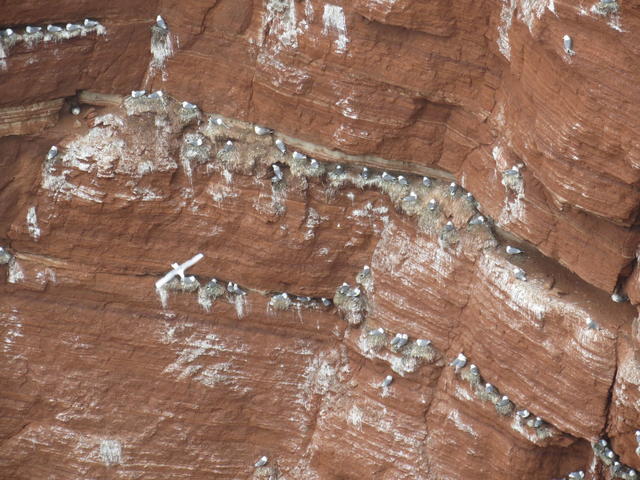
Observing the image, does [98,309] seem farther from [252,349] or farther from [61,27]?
[61,27]

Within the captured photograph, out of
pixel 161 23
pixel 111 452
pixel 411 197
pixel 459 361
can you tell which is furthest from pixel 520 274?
pixel 111 452

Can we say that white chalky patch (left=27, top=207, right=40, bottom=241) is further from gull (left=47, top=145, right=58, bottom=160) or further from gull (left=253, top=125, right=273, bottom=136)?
gull (left=253, top=125, right=273, bottom=136)

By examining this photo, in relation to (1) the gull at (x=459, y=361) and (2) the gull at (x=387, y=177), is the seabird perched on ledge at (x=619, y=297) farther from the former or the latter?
(2) the gull at (x=387, y=177)

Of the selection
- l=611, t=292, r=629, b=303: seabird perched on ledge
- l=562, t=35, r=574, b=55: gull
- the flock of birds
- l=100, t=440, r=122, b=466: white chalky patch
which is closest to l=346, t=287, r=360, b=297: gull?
l=611, t=292, r=629, b=303: seabird perched on ledge

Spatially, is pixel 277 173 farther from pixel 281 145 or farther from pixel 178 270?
pixel 178 270

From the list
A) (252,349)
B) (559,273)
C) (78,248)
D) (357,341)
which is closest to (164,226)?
(78,248)

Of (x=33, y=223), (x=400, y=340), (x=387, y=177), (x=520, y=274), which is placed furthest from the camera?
(x=33, y=223)
